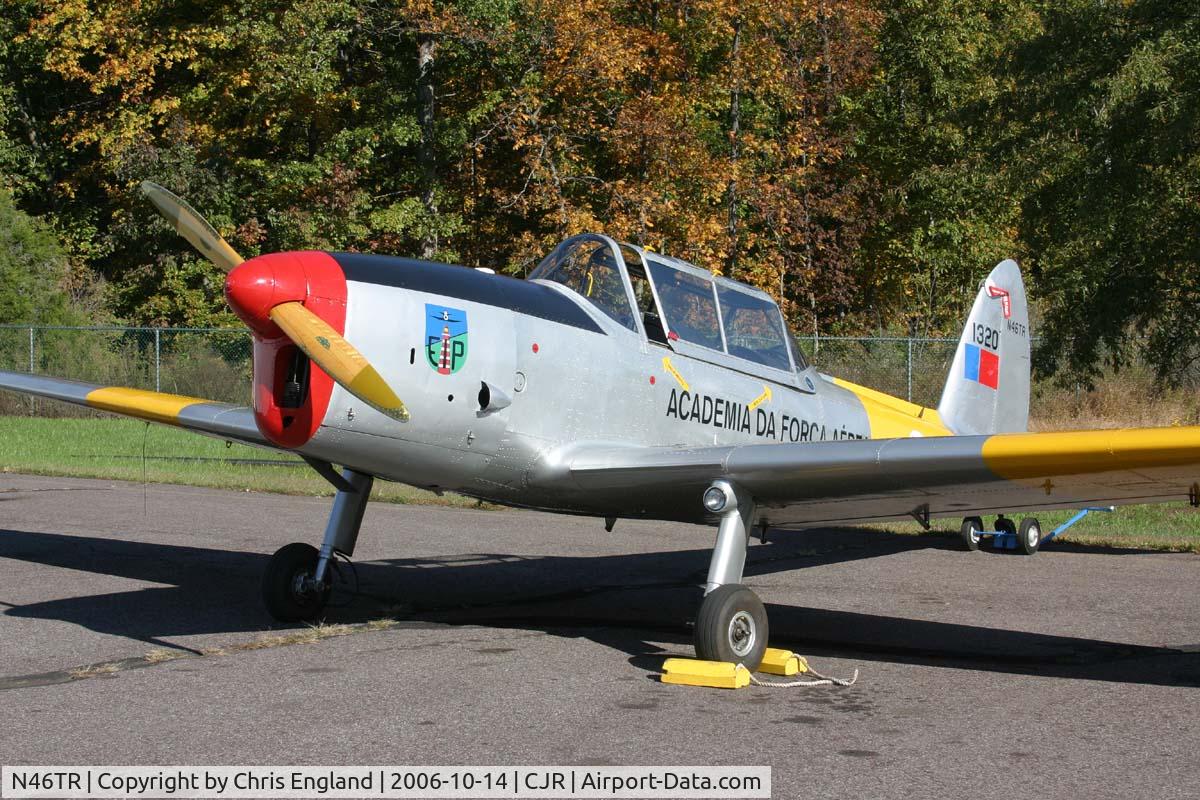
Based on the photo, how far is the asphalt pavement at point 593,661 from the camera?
16.6ft

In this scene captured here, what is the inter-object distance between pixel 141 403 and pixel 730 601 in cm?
468

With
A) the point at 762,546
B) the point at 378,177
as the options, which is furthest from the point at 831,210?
the point at 762,546

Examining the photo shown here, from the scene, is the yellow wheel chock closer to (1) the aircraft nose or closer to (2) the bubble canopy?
(2) the bubble canopy

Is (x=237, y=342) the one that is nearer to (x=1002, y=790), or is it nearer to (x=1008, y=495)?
(x=1008, y=495)

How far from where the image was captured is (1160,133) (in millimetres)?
18453

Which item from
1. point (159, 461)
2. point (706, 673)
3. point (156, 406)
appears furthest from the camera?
point (159, 461)

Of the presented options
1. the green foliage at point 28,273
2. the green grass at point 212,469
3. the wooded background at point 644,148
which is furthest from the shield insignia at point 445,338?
the green foliage at point 28,273

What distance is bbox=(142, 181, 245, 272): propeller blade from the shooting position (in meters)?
6.86

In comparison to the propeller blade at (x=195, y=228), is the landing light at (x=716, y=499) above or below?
below

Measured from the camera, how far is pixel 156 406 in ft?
29.9

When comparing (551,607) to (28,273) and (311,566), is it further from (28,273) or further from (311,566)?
(28,273)

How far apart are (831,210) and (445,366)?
99.8ft
